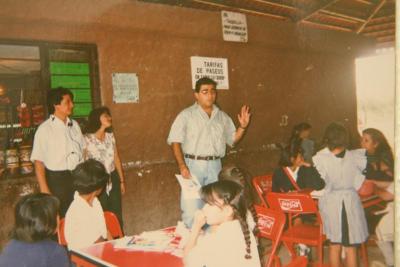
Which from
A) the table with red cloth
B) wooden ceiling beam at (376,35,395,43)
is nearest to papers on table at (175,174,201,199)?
the table with red cloth

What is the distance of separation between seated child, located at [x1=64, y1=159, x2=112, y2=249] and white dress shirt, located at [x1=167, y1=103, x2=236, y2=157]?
176 centimetres

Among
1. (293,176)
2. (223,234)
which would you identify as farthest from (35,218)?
(293,176)

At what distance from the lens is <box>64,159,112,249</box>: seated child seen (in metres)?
2.75

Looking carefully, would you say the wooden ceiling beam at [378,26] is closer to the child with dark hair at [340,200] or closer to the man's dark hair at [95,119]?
the child with dark hair at [340,200]

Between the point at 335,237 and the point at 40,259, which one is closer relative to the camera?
the point at 40,259

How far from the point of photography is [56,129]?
13.1ft

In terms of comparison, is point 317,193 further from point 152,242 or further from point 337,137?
point 152,242

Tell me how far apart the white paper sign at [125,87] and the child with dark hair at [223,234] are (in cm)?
270

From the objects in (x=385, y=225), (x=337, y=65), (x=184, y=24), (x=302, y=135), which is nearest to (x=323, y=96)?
(x=337, y=65)

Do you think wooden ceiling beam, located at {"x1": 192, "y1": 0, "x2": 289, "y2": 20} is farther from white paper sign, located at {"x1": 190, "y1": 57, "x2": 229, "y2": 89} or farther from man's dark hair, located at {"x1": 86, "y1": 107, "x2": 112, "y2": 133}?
man's dark hair, located at {"x1": 86, "y1": 107, "x2": 112, "y2": 133}

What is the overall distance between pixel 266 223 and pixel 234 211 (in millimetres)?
689

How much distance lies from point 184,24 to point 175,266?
3.73m

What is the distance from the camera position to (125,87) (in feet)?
15.7

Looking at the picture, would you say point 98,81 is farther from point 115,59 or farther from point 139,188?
point 139,188
